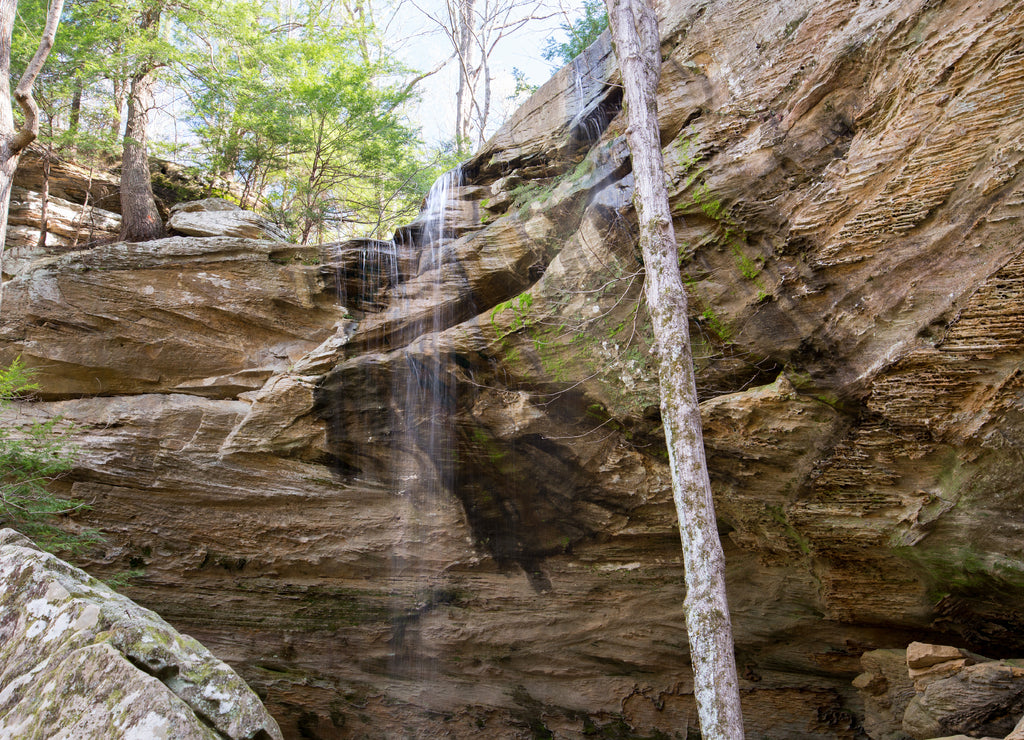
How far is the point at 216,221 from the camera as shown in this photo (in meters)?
11.5

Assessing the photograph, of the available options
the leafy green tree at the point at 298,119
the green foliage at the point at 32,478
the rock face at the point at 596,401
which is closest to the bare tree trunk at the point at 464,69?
the leafy green tree at the point at 298,119

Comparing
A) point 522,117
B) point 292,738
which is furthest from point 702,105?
point 292,738

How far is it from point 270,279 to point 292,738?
24.1ft

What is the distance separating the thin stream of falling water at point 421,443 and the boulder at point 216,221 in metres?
3.71

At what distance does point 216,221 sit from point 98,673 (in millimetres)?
8908

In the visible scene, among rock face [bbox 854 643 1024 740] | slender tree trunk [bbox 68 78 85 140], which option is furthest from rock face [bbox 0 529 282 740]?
slender tree trunk [bbox 68 78 85 140]

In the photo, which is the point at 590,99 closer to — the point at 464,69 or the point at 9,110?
the point at 9,110

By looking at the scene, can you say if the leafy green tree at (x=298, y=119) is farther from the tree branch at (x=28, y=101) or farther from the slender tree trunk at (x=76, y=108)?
the tree branch at (x=28, y=101)

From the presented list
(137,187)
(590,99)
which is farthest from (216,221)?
(590,99)

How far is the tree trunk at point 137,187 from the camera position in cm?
1216

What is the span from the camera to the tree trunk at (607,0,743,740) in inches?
204

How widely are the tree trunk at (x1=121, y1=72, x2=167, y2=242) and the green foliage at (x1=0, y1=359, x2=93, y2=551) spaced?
4.27 metres

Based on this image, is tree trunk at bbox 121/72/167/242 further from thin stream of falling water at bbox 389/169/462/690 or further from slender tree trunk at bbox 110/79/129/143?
thin stream of falling water at bbox 389/169/462/690

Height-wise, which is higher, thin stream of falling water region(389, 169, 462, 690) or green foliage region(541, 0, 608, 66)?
green foliage region(541, 0, 608, 66)
